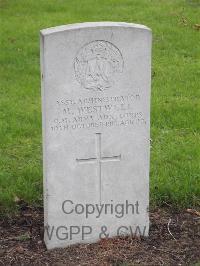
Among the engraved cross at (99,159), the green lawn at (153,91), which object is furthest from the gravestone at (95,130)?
the green lawn at (153,91)

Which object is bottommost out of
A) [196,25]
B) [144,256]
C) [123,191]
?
[144,256]

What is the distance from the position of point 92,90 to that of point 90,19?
23.4ft

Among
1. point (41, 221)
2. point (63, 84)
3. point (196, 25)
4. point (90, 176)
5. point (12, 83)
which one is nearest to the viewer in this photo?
point (63, 84)

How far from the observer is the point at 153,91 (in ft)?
24.7

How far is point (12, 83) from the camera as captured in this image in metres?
7.82

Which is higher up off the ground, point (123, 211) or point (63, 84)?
point (63, 84)

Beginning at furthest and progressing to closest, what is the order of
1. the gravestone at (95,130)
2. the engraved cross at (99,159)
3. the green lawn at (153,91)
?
1. the green lawn at (153,91)
2. the engraved cross at (99,159)
3. the gravestone at (95,130)

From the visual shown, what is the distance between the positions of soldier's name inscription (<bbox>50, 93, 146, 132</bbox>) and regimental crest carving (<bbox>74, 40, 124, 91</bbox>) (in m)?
0.10

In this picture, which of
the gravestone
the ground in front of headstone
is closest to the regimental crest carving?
the gravestone

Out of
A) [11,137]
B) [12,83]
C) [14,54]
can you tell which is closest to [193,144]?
[11,137]

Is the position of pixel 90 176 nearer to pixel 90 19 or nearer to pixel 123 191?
pixel 123 191

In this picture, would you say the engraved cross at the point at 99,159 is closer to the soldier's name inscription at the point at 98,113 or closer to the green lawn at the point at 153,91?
the soldier's name inscription at the point at 98,113

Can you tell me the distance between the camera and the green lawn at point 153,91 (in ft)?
17.1

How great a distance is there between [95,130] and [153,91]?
348cm
